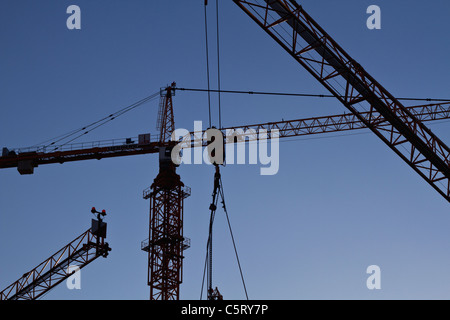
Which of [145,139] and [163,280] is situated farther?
[145,139]

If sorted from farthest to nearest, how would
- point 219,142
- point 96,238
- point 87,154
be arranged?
point 87,154 < point 96,238 < point 219,142

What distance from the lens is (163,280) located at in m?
81.9

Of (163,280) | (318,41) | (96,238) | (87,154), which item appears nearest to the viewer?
(318,41)

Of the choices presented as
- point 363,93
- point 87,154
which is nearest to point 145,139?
point 87,154
